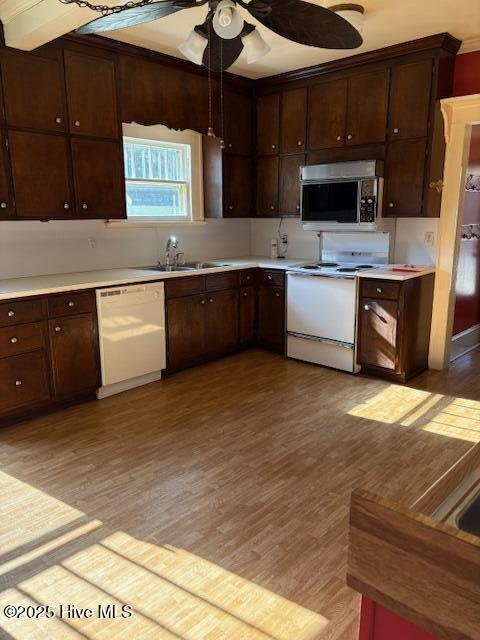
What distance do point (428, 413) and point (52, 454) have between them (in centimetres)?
251

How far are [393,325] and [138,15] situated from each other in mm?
2835

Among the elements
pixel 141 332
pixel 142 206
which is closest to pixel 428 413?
pixel 141 332

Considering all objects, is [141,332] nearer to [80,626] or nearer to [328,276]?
[328,276]

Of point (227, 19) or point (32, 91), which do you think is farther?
point (32, 91)

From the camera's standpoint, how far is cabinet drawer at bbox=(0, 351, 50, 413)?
3.08 m

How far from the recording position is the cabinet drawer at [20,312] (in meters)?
3.01

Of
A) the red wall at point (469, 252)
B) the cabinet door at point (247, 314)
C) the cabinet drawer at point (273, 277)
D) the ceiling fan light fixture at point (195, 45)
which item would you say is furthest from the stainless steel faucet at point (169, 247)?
the red wall at point (469, 252)

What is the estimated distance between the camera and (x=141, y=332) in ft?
12.4

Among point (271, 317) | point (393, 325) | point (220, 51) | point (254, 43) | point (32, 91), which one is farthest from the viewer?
point (271, 317)

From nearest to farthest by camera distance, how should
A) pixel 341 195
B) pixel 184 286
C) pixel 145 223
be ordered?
1. pixel 184 286
2. pixel 341 195
3. pixel 145 223

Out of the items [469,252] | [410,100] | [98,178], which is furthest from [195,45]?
[469,252]

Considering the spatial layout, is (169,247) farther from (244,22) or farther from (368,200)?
(244,22)

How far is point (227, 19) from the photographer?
167 cm

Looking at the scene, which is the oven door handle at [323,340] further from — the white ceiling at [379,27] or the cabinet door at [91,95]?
the white ceiling at [379,27]
